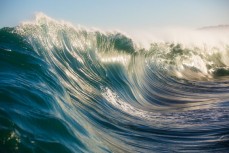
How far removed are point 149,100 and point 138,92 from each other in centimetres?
97

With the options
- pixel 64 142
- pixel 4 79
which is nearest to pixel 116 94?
pixel 4 79

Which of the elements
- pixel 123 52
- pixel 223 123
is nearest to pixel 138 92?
pixel 123 52

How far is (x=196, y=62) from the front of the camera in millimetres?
24000

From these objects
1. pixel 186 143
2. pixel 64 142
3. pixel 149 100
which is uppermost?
pixel 149 100

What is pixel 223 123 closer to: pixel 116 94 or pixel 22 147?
pixel 116 94

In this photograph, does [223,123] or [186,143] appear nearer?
[186,143]

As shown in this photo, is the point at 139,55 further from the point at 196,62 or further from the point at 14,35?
the point at 14,35

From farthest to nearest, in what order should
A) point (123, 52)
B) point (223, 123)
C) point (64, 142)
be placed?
1. point (123, 52)
2. point (223, 123)
3. point (64, 142)

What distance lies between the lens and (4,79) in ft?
19.1

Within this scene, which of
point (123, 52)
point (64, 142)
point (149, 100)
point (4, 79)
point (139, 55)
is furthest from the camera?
point (139, 55)

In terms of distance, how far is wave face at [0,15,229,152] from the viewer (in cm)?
471

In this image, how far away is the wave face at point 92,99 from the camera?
4.71 m

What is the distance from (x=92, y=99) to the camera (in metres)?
9.34

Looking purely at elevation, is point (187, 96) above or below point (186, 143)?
above
